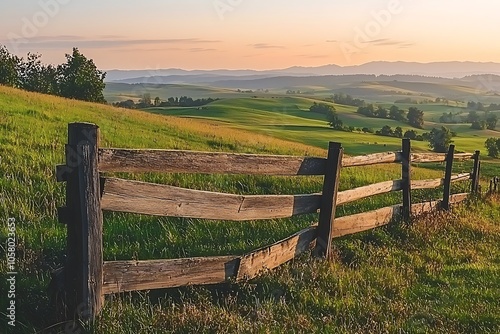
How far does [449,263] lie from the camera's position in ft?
25.7

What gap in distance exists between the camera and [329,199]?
6.89 metres

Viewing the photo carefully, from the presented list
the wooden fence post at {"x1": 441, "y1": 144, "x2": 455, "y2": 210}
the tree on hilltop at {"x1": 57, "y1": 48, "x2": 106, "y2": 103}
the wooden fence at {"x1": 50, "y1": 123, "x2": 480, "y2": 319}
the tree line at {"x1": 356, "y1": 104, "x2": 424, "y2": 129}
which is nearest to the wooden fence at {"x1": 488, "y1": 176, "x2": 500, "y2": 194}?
the wooden fence post at {"x1": 441, "y1": 144, "x2": 455, "y2": 210}

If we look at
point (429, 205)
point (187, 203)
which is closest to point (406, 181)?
point (429, 205)

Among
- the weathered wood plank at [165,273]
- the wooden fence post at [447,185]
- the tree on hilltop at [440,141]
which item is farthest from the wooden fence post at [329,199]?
the tree on hilltop at [440,141]

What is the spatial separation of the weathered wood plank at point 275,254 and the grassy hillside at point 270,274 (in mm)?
133

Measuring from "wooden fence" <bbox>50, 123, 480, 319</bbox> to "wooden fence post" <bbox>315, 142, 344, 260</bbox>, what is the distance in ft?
0.04

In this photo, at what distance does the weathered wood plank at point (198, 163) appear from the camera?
4730 mm

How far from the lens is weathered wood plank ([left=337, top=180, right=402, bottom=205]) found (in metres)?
7.58

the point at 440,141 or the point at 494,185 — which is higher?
the point at 494,185

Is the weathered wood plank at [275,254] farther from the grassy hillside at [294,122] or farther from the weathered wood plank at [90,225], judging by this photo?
the grassy hillside at [294,122]

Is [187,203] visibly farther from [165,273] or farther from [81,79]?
[81,79]

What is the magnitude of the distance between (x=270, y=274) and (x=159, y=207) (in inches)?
68.9

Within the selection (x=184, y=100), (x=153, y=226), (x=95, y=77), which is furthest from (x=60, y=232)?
(x=184, y=100)

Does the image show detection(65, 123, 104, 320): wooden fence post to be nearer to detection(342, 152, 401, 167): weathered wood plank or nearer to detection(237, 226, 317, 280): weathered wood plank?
detection(237, 226, 317, 280): weathered wood plank
